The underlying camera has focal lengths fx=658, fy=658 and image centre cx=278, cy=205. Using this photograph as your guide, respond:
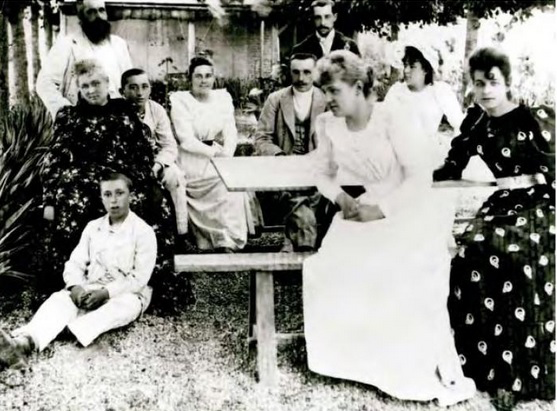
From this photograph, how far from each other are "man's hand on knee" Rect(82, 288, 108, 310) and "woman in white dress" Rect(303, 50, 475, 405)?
785 mm

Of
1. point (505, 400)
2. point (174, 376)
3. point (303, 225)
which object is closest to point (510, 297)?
point (505, 400)

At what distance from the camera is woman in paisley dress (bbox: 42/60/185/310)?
8.57 feet

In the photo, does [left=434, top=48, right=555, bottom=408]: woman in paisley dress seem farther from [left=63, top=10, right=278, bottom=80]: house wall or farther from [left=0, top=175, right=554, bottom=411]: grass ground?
[left=63, top=10, right=278, bottom=80]: house wall

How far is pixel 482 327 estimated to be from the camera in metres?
2.50

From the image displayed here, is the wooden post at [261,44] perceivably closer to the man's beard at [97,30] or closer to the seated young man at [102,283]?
the man's beard at [97,30]

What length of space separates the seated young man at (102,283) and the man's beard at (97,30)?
536 millimetres

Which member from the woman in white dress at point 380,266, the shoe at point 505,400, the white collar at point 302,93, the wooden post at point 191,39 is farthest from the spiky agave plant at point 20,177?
the shoe at point 505,400

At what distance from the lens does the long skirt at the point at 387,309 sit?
250 centimetres

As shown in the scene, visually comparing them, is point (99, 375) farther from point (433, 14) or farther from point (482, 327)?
point (433, 14)

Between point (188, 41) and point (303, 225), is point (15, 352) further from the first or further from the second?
point (188, 41)

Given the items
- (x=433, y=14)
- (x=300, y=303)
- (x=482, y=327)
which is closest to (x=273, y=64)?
(x=433, y=14)

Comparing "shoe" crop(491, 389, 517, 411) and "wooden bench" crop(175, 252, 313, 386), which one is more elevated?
"wooden bench" crop(175, 252, 313, 386)

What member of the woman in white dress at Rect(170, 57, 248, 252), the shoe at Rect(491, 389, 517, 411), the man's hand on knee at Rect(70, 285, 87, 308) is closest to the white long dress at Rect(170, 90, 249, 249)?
the woman in white dress at Rect(170, 57, 248, 252)

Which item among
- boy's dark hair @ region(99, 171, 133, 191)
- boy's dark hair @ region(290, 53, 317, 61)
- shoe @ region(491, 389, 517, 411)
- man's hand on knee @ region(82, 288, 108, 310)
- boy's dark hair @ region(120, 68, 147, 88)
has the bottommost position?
shoe @ region(491, 389, 517, 411)
